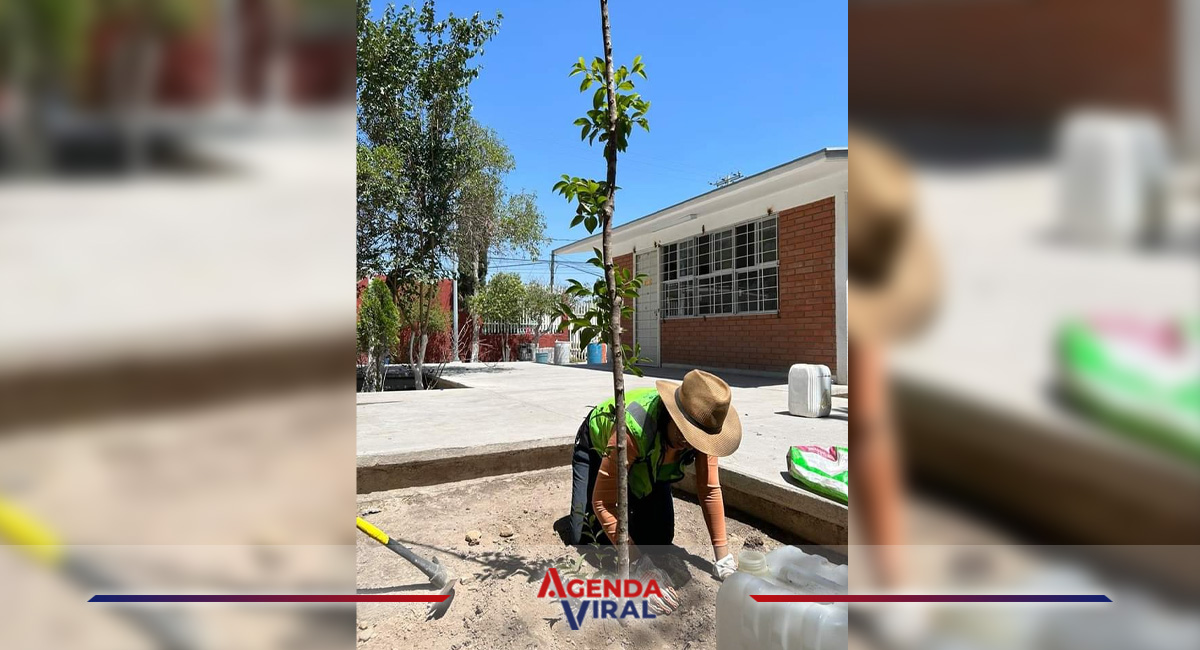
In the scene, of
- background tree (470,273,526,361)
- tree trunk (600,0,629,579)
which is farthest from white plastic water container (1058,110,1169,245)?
background tree (470,273,526,361)

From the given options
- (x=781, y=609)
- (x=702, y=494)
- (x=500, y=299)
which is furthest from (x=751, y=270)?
(x=500, y=299)

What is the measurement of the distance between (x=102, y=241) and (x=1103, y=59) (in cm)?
119

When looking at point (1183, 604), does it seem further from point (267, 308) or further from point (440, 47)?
point (440, 47)

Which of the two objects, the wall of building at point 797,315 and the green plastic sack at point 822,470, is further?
the wall of building at point 797,315

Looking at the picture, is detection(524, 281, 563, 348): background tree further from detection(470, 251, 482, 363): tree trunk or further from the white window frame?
the white window frame

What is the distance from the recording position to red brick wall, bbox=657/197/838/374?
25.2 ft

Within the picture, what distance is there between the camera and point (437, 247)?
8508 mm

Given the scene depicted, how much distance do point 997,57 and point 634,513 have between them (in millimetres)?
2287

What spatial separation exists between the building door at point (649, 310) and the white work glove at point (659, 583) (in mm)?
9701

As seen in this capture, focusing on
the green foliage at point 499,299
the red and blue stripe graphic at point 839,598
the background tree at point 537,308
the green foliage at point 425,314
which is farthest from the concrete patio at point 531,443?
the background tree at point 537,308

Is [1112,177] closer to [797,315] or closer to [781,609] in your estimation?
[781,609]

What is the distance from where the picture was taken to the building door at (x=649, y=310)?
39.7 feet

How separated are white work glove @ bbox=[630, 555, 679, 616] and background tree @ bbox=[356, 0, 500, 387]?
6.38m

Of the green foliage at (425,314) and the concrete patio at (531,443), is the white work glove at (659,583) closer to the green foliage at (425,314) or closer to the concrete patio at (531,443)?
the concrete patio at (531,443)
